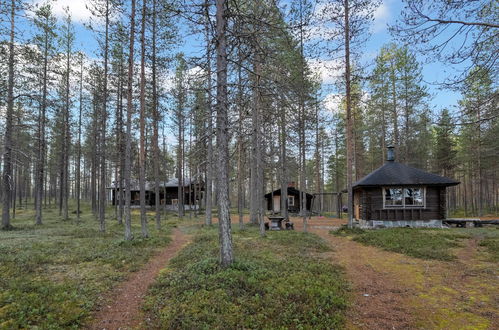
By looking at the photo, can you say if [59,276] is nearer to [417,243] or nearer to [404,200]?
[417,243]

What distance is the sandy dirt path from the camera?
482 cm

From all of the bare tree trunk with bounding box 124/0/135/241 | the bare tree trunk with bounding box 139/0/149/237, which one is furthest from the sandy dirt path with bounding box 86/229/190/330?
the bare tree trunk with bounding box 139/0/149/237

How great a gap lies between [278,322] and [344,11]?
16048 millimetres

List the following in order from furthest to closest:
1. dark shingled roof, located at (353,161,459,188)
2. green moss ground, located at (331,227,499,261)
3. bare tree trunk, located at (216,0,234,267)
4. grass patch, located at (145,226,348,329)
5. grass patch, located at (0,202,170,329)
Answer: dark shingled roof, located at (353,161,459,188) < green moss ground, located at (331,227,499,261) < bare tree trunk, located at (216,0,234,267) < grass patch, located at (0,202,170,329) < grass patch, located at (145,226,348,329)

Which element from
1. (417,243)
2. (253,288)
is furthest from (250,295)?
(417,243)

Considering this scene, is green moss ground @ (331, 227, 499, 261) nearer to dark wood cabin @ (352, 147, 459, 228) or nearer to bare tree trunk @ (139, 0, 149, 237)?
dark wood cabin @ (352, 147, 459, 228)

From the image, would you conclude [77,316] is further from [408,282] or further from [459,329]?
[408,282]

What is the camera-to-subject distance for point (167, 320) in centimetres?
467

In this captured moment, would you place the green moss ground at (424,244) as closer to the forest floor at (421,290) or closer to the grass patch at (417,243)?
the grass patch at (417,243)

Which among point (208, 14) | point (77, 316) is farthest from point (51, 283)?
point (208, 14)

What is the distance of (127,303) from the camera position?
570 cm

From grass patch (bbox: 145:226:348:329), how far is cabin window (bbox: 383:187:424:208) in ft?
40.8

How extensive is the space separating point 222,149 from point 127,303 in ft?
14.2

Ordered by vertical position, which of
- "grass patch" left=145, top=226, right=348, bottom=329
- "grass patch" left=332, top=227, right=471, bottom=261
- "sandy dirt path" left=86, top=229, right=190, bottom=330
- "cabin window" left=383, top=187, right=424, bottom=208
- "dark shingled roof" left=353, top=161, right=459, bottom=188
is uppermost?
"dark shingled roof" left=353, top=161, right=459, bottom=188
